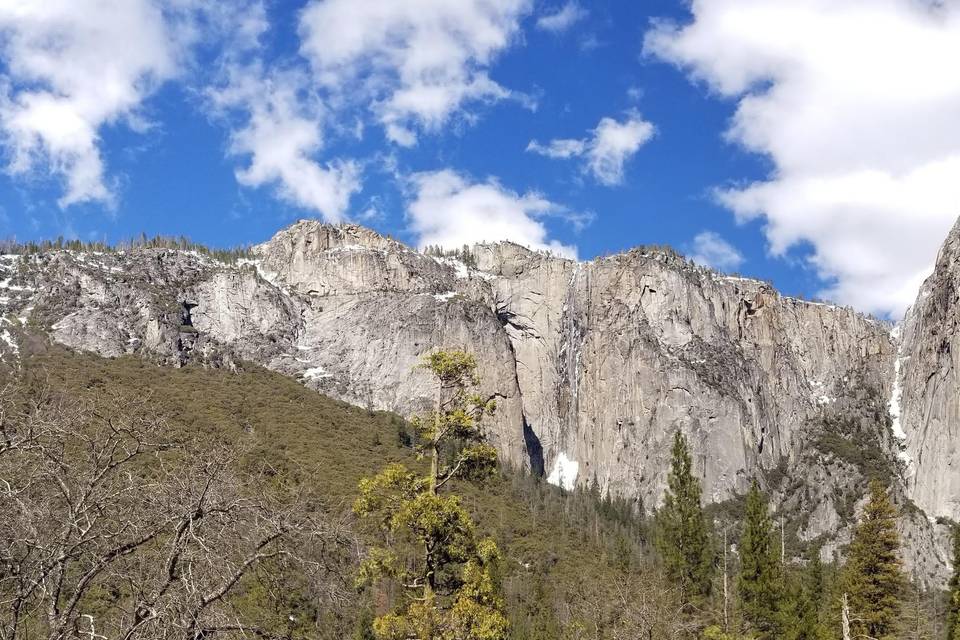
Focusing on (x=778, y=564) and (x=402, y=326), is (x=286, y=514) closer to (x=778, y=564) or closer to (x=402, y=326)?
(x=778, y=564)

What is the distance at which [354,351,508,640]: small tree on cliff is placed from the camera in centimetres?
1656

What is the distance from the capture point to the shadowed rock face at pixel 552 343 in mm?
151375

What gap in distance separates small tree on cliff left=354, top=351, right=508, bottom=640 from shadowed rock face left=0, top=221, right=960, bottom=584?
126345 mm

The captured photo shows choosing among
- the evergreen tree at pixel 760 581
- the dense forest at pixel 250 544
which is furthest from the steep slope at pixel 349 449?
the dense forest at pixel 250 544

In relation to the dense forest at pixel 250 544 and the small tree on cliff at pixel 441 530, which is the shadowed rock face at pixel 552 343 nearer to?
the dense forest at pixel 250 544

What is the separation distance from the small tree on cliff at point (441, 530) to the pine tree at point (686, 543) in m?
30.3

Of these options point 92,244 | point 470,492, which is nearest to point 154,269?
point 92,244

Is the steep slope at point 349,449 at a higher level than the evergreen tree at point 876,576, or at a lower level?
higher

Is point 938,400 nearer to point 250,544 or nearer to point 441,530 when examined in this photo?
point 441,530

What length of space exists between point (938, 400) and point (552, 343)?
7919 centimetres

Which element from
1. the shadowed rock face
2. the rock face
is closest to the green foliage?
the shadowed rock face

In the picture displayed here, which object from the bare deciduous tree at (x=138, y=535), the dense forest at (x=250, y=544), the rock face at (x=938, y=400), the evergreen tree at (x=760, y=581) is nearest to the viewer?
the bare deciduous tree at (x=138, y=535)

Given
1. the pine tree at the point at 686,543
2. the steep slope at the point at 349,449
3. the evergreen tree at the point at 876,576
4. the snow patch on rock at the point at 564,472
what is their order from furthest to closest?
the snow patch on rock at the point at 564,472
the steep slope at the point at 349,449
the pine tree at the point at 686,543
the evergreen tree at the point at 876,576

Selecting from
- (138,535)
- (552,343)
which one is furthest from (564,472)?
(138,535)
